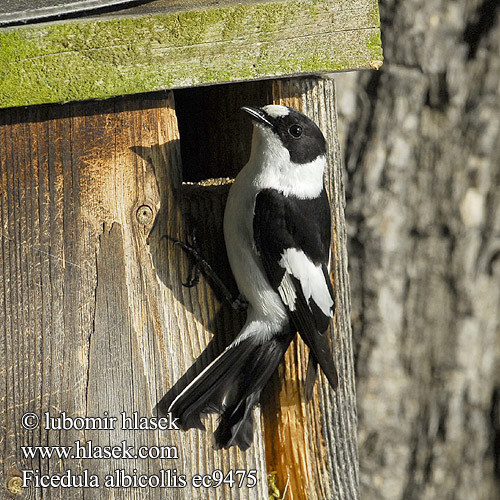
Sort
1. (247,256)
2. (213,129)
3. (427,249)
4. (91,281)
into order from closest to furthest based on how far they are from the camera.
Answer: (91,281)
(247,256)
(213,129)
(427,249)

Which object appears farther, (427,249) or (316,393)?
(427,249)

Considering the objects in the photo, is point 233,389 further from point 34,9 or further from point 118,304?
point 34,9

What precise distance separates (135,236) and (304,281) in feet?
1.63

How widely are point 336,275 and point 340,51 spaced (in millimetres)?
663

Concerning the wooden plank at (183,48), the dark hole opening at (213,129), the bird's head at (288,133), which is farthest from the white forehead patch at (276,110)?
the dark hole opening at (213,129)

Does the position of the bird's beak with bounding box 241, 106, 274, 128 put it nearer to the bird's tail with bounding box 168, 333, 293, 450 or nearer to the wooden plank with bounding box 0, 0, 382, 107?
the wooden plank with bounding box 0, 0, 382, 107

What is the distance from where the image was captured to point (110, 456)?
2.09m

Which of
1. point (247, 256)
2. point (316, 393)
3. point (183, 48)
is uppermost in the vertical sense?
point (183, 48)

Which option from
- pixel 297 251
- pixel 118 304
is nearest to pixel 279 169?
pixel 297 251

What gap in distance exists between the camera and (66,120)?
6.68 feet

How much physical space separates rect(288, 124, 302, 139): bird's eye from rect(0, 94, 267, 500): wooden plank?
0.34 metres

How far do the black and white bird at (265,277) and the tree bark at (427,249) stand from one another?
104cm

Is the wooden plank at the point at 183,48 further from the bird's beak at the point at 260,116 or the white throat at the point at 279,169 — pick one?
the white throat at the point at 279,169

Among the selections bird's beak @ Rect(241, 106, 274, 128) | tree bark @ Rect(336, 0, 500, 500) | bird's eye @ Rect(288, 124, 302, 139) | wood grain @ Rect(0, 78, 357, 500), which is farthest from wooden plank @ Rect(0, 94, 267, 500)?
tree bark @ Rect(336, 0, 500, 500)
